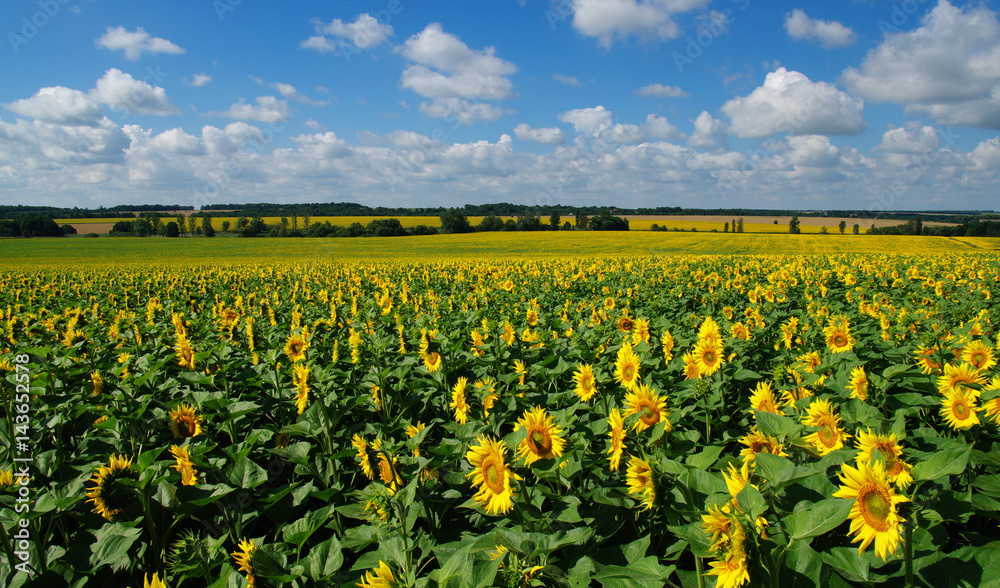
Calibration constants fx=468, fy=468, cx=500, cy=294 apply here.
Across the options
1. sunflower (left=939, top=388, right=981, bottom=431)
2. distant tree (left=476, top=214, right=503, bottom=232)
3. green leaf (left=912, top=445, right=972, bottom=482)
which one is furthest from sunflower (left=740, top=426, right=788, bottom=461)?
distant tree (left=476, top=214, right=503, bottom=232)

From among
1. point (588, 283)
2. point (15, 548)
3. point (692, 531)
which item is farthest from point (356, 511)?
point (588, 283)

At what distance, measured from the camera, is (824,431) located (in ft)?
7.89

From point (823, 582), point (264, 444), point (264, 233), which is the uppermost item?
point (264, 233)

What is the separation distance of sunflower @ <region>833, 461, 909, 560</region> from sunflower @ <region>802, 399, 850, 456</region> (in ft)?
2.59

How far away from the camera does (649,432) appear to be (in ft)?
8.71

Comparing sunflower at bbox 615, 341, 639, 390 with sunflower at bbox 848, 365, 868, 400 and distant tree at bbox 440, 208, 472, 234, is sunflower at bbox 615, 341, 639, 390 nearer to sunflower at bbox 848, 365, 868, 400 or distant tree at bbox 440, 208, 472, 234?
sunflower at bbox 848, 365, 868, 400

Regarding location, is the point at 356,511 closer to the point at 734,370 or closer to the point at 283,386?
the point at 283,386

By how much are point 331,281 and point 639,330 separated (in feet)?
43.4

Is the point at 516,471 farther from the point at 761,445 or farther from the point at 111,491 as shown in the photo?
the point at 111,491

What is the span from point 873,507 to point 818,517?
Result: 35 centimetres

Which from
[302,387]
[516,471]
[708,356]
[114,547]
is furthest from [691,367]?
[114,547]

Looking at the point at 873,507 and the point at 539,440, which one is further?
the point at 539,440

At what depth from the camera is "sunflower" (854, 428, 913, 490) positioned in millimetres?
1704

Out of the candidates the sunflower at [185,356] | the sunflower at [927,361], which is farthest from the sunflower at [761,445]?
the sunflower at [185,356]
